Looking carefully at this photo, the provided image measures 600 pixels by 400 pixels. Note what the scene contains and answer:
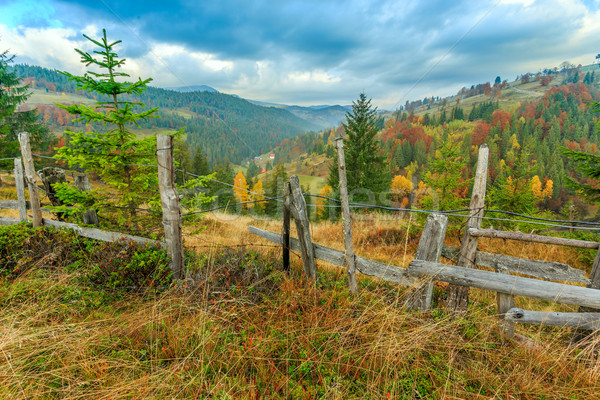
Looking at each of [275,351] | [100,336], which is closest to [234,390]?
[275,351]

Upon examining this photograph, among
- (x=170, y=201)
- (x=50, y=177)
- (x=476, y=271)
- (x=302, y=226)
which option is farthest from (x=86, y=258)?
(x=476, y=271)

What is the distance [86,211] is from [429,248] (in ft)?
21.6

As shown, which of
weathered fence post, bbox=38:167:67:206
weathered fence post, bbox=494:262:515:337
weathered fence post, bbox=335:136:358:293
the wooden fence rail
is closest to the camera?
weathered fence post, bbox=494:262:515:337

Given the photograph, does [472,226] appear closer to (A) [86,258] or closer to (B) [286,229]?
(B) [286,229]

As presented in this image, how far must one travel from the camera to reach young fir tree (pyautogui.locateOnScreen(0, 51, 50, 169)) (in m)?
21.6

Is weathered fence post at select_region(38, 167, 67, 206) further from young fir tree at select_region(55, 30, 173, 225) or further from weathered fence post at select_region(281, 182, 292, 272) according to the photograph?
weathered fence post at select_region(281, 182, 292, 272)

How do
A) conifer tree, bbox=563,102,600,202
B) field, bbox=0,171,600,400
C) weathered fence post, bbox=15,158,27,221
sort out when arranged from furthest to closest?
conifer tree, bbox=563,102,600,202, weathered fence post, bbox=15,158,27,221, field, bbox=0,171,600,400

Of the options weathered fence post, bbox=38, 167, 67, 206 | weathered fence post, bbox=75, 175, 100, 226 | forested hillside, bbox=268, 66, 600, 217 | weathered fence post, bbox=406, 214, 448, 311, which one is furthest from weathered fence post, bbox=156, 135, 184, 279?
forested hillside, bbox=268, 66, 600, 217

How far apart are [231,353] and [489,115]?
165961 millimetres

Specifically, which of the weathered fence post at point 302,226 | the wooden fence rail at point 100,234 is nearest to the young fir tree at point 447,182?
the weathered fence post at point 302,226

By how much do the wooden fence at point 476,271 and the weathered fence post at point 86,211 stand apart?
4162 millimetres

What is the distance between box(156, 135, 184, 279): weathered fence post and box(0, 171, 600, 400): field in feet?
1.07

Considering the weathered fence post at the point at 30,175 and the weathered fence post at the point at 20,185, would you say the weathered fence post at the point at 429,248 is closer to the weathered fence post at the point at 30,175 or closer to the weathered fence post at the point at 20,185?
the weathered fence post at the point at 30,175

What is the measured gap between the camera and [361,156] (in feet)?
84.2
